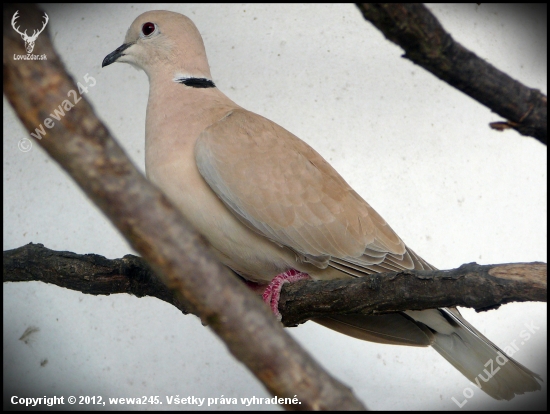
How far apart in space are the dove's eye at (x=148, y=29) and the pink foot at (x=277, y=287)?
998mm

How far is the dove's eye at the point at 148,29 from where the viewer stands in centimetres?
217

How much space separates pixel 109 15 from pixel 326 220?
67.7 inches

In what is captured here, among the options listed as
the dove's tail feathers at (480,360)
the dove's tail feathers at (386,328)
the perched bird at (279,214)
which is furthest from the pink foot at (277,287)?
the dove's tail feathers at (480,360)

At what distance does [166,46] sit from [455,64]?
1.23m

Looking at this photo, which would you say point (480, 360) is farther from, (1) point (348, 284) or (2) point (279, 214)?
(2) point (279, 214)

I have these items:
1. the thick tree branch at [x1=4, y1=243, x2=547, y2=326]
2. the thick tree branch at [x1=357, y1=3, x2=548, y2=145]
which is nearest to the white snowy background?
the thick tree branch at [x1=4, y1=243, x2=547, y2=326]

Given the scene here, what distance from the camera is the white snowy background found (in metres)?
2.77

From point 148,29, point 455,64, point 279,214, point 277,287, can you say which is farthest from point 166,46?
point 455,64

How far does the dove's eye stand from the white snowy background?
775 millimetres

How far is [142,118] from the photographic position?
2971 mm

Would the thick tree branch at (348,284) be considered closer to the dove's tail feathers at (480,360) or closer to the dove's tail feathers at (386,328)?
the dove's tail feathers at (386,328)

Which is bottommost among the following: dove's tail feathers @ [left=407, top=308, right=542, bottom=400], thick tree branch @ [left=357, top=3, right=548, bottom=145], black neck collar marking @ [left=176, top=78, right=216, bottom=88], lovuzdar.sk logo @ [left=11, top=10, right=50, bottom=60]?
dove's tail feathers @ [left=407, top=308, right=542, bottom=400]

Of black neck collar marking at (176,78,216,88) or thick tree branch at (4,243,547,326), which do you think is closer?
thick tree branch at (4,243,547,326)

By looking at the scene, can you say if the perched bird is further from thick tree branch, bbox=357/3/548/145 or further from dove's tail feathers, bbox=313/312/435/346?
thick tree branch, bbox=357/3/548/145
